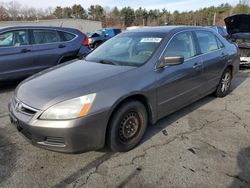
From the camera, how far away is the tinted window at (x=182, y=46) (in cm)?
368

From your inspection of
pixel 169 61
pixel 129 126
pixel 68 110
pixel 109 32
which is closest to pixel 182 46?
pixel 169 61

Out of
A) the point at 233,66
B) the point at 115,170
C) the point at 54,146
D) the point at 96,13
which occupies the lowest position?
the point at 115,170

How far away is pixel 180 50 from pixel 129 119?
1501 mm

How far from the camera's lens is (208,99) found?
5242 mm

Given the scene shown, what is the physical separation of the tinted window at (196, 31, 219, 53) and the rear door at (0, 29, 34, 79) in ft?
13.2

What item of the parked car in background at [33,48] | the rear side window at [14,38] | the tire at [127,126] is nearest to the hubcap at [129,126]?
the tire at [127,126]

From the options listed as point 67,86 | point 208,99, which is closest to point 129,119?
point 67,86

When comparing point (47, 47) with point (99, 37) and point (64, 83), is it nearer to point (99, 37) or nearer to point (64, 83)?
point (64, 83)

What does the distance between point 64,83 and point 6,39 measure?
12.0 feet

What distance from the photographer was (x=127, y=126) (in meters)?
3.12

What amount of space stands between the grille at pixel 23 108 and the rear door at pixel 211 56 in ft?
9.76

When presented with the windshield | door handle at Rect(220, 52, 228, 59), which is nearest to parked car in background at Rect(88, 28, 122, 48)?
door handle at Rect(220, 52, 228, 59)

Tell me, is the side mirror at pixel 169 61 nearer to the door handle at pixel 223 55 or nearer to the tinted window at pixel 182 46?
the tinted window at pixel 182 46

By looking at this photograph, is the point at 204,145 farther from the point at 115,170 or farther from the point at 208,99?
the point at 208,99
